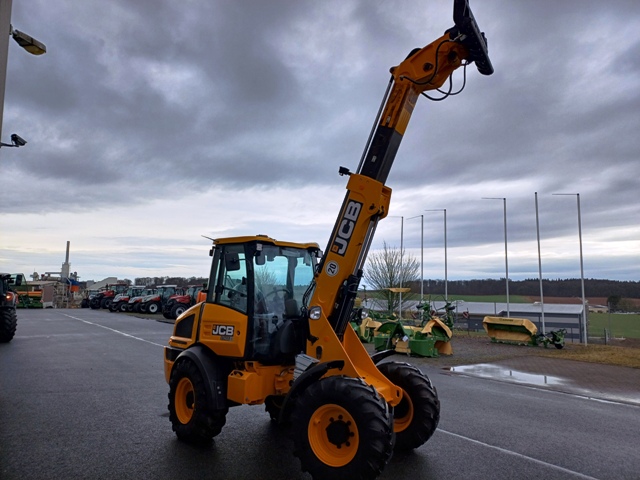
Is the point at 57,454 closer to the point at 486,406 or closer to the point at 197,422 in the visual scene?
the point at 197,422

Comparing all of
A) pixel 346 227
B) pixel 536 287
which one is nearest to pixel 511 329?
pixel 346 227

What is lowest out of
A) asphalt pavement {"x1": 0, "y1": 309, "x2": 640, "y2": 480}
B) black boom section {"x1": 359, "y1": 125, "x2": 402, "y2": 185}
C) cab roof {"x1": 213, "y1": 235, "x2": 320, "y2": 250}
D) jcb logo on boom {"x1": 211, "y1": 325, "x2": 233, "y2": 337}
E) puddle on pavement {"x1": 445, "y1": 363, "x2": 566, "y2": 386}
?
asphalt pavement {"x1": 0, "y1": 309, "x2": 640, "y2": 480}

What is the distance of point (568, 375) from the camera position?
12164mm

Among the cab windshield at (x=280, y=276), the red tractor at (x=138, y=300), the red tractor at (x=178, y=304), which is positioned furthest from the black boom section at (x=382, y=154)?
the red tractor at (x=138, y=300)

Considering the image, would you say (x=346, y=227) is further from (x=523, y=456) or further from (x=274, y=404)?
(x=523, y=456)

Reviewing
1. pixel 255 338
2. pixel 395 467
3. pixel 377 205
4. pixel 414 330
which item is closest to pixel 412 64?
pixel 377 205

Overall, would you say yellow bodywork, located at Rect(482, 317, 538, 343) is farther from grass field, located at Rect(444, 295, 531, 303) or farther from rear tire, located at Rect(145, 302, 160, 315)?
grass field, located at Rect(444, 295, 531, 303)

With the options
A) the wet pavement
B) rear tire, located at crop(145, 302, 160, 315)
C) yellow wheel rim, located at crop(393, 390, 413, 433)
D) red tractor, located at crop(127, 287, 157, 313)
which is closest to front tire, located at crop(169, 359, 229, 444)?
yellow wheel rim, located at crop(393, 390, 413, 433)

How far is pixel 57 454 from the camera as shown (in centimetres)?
535

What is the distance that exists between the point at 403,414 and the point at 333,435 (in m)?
1.36

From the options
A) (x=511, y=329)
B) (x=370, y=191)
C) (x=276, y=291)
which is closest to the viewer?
(x=370, y=191)

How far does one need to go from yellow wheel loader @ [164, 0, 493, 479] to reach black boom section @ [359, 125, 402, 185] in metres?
0.01

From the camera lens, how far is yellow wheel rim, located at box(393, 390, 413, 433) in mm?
5520

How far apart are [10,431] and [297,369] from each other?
3958 mm
